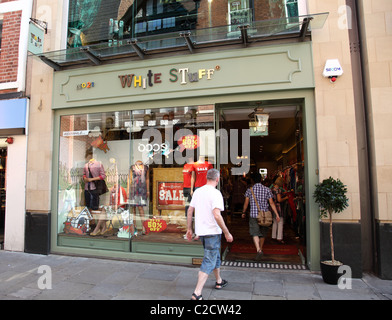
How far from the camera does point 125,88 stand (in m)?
5.81

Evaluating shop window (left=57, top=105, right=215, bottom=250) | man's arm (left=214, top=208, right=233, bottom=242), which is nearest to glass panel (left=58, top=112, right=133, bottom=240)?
shop window (left=57, top=105, right=215, bottom=250)

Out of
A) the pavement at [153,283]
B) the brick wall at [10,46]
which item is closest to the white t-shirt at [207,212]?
the pavement at [153,283]

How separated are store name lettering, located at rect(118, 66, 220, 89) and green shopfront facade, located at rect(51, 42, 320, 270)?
0.02m

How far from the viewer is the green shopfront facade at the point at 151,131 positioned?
507cm

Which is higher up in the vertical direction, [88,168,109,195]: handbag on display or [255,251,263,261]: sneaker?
[88,168,109,195]: handbag on display

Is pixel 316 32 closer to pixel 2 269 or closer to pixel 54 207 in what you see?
pixel 54 207

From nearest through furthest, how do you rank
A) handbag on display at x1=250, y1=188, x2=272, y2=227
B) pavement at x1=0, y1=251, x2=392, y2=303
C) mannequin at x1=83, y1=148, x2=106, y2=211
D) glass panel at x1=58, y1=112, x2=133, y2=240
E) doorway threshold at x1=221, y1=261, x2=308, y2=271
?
1. pavement at x1=0, y1=251, x2=392, y2=303
2. doorway threshold at x1=221, y1=261, x2=308, y2=271
3. handbag on display at x1=250, y1=188, x2=272, y2=227
4. glass panel at x1=58, y1=112, x2=133, y2=240
5. mannequin at x1=83, y1=148, x2=106, y2=211

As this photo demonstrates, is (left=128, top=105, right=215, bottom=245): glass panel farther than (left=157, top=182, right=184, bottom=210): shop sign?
No

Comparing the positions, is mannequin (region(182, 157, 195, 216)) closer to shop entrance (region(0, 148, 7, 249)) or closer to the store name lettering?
the store name lettering

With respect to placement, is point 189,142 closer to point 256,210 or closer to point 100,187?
point 256,210

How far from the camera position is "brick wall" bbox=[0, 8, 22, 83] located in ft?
21.7

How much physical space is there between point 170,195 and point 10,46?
5456mm

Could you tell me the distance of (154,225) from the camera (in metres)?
6.04

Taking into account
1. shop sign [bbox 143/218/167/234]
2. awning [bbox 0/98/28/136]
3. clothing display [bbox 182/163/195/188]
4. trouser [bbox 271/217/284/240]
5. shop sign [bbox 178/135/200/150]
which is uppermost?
A: awning [bbox 0/98/28/136]
